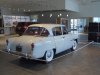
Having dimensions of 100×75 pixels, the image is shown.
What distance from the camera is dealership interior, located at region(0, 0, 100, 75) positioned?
6.41 meters

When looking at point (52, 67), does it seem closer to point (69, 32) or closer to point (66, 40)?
point (66, 40)

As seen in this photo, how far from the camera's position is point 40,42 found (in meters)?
6.82

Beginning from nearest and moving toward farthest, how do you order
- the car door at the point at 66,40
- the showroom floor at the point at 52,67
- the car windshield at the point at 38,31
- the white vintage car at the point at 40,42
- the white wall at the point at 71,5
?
the showroom floor at the point at 52,67, the white vintage car at the point at 40,42, the car windshield at the point at 38,31, the car door at the point at 66,40, the white wall at the point at 71,5

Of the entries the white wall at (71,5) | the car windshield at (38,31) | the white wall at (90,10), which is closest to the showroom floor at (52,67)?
the car windshield at (38,31)

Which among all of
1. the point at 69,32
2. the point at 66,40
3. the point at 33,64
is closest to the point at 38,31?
the point at 33,64

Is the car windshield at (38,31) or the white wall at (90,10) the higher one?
the white wall at (90,10)

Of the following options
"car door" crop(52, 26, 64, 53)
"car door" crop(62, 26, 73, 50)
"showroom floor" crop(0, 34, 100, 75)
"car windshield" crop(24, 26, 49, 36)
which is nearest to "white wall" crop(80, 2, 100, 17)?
"car door" crop(62, 26, 73, 50)

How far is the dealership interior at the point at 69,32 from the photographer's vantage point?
6.41 m

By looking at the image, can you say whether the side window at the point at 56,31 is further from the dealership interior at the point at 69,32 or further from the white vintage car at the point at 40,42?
the dealership interior at the point at 69,32

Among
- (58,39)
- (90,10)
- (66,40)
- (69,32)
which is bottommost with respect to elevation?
(66,40)

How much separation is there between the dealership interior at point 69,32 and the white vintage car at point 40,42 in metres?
0.44

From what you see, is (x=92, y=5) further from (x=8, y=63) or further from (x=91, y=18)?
(x=8, y=63)

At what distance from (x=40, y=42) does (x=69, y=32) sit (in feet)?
16.9

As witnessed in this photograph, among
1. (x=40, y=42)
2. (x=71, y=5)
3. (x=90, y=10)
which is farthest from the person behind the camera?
(x=90, y=10)
